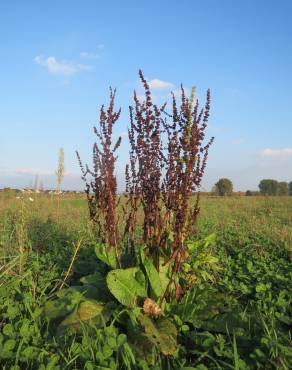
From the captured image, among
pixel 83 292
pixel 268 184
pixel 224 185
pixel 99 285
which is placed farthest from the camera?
pixel 268 184

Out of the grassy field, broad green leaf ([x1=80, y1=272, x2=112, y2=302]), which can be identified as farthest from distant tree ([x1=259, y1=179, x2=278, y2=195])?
broad green leaf ([x1=80, y1=272, x2=112, y2=302])

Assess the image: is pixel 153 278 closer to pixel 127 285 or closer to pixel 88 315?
pixel 127 285

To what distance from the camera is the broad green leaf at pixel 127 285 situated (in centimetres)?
335

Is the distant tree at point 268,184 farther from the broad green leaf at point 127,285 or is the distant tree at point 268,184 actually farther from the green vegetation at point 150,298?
the broad green leaf at point 127,285

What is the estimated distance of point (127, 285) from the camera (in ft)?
11.2

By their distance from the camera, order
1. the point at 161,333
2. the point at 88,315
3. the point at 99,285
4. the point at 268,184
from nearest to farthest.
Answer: the point at 161,333 → the point at 88,315 → the point at 99,285 → the point at 268,184

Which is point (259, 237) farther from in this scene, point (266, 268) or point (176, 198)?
point (176, 198)

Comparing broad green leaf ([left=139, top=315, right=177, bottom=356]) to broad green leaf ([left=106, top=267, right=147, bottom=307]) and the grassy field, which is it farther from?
broad green leaf ([left=106, top=267, right=147, bottom=307])

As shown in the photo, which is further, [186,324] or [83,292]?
[83,292]

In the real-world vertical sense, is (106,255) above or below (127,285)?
above

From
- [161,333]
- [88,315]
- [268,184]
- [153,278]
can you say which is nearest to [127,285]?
[153,278]

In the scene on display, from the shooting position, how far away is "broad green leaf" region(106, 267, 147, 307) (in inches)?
132

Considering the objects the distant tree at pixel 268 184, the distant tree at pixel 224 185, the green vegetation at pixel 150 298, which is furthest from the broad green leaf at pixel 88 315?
the distant tree at pixel 268 184

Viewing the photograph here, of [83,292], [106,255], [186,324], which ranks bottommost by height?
[186,324]
